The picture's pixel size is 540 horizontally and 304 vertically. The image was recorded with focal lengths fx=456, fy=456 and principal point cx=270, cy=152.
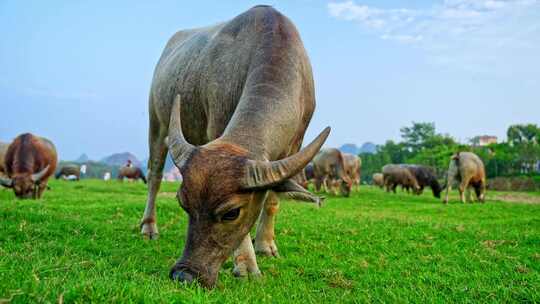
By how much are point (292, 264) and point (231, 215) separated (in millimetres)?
1546

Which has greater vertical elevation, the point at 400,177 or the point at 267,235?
the point at 400,177

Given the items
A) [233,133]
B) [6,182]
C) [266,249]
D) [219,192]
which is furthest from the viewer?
[6,182]

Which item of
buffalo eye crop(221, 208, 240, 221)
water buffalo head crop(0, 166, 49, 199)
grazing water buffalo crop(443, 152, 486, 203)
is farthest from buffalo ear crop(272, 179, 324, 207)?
grazing water buffalo crop(443, 152, 486, 203)

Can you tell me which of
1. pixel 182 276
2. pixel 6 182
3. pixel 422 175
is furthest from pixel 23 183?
pixel 422 175

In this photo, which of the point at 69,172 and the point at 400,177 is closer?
the point at 400,177

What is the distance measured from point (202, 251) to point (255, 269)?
0.85 meters

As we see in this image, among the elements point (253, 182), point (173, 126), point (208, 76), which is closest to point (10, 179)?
point (208, 76)

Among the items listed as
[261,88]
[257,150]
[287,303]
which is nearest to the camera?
[287,303]

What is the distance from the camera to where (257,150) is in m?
3.77

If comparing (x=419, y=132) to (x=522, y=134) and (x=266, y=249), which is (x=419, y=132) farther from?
(x=266, y=249)

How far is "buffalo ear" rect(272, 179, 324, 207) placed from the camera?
3.62 meters

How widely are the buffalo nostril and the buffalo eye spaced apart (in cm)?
48

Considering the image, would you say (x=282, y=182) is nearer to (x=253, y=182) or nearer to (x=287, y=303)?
(x=253, y=182)

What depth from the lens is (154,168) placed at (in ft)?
24.2
